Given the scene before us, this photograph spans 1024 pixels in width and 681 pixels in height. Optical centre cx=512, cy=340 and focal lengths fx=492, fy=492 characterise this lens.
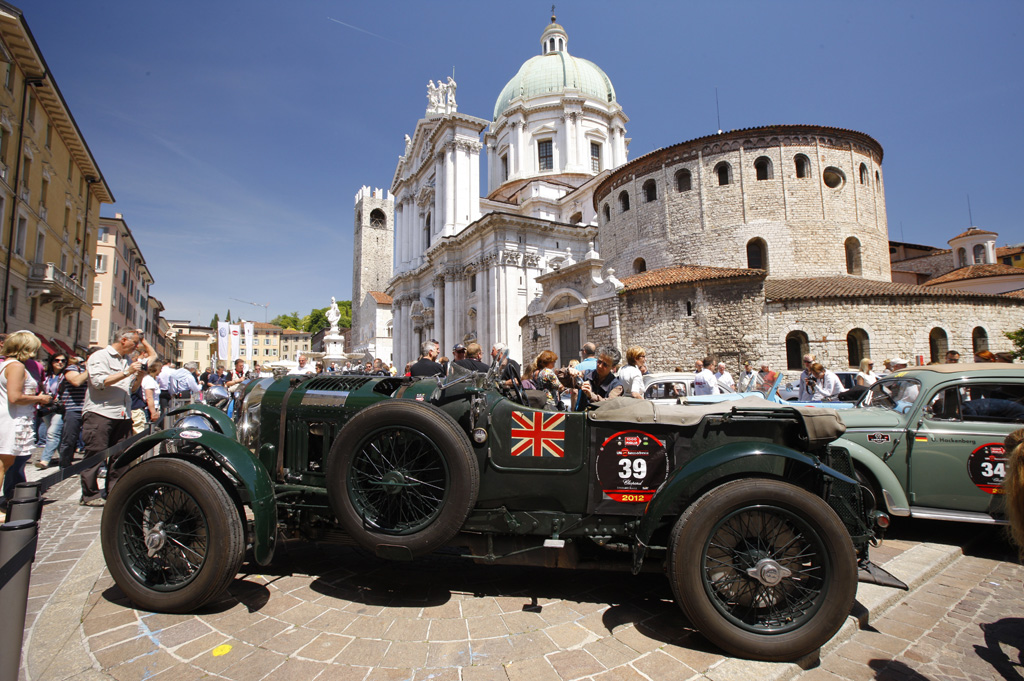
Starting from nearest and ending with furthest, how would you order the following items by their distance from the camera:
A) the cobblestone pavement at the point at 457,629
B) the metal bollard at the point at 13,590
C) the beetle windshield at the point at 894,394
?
the metal bollard at the point at 13,590, the cobblestone pavement at the point at 457,629, the beetle windshield at the point at 894,394

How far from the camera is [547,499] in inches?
123

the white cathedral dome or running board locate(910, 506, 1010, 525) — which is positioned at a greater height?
the white cathedral dome

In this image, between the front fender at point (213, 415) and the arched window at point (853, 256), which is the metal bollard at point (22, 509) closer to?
the front fender at point (213, 415)

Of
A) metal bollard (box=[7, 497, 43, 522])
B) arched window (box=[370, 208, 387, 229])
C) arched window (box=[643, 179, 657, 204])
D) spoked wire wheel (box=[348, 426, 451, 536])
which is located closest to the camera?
metal bollard (box=[7, 497, 43, 522])

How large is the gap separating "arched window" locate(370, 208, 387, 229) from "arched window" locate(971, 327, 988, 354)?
59.5 m

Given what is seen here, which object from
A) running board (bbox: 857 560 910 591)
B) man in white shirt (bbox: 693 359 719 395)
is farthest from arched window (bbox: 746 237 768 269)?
running board (bbox: 857 560 910 591)

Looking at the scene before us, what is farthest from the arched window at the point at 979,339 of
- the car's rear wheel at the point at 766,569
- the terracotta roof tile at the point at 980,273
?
the car's rear wheel at the point at 766,569

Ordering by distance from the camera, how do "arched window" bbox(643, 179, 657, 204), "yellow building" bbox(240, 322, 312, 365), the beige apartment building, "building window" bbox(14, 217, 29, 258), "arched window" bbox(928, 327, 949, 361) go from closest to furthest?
"arched window" bbox(928, 327, 949, 361)
"building window" bbox(14, 217, 29, 258)
"arched window" bbox(643, 179, 657, 204)
the beige apartment building
"yellow building" bbox(240, 322, 312, 365)

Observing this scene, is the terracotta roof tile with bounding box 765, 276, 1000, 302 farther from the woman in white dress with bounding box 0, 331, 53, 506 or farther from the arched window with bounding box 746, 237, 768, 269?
the woman in white dress with bounding box 0, 331, 53, 506

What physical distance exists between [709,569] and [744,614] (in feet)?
1.09

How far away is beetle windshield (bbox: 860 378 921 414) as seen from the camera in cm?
496

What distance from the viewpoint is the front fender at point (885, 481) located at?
14.9 feet

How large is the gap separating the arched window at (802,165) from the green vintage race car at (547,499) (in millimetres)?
22909

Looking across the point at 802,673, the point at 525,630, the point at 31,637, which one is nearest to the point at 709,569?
the point at 802,673
